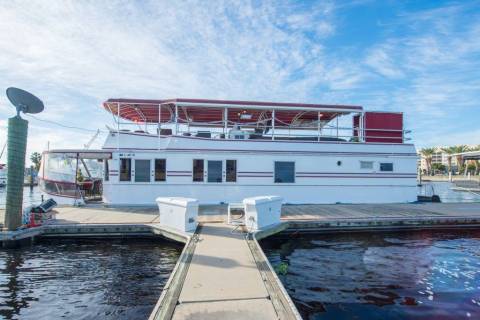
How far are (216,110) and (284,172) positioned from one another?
4.55 m

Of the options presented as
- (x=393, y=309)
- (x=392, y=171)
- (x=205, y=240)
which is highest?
(x=392, y=171)

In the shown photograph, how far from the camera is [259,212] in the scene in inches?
383

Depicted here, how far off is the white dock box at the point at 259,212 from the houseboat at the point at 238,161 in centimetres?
492

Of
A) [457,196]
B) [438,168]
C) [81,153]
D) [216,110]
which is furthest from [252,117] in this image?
[438,168]

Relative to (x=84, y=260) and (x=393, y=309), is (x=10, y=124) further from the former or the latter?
(x=393, y=309)

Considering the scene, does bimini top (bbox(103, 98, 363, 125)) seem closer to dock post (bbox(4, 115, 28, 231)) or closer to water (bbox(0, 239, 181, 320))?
dock post (bbox(4, 115, 28, 231))

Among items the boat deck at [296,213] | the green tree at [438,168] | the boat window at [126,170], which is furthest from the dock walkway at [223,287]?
the green tree at [438,168]

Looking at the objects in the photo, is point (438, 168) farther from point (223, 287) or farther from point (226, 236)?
point (223, 287)

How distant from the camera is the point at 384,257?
909 centimetres

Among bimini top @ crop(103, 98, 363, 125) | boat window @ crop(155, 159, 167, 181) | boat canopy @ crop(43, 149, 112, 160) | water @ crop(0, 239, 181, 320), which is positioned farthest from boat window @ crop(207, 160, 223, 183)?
water @ crop(0, 239, 181, 320)

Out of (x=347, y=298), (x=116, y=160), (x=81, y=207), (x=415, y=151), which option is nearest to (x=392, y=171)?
(x=415, y=151)

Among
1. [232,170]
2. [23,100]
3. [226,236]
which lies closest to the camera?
[226,236]

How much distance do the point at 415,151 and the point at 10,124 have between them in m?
17.0

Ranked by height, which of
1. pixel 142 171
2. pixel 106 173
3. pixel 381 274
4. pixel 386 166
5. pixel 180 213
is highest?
pixel 386 166
